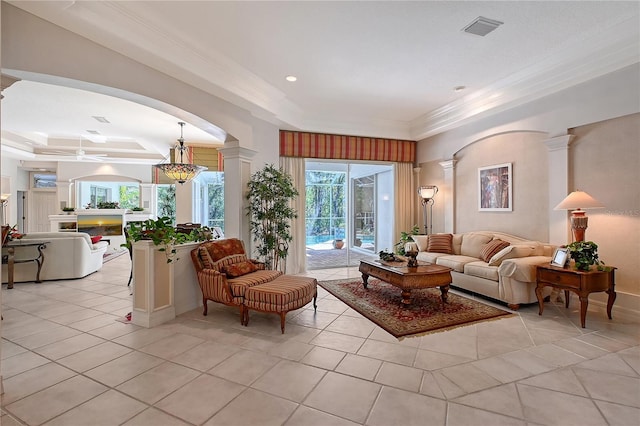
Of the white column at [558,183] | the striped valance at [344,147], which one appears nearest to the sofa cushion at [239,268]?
the striped valance at [344,147]

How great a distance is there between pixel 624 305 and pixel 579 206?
1.33 meters

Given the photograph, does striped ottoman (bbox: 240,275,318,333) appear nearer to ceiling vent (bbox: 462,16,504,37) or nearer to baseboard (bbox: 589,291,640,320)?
ceiling vent (bbox: 462,16,504,37)

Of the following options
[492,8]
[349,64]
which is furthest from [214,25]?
[492,8]

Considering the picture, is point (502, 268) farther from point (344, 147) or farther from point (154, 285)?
point (154, 285)

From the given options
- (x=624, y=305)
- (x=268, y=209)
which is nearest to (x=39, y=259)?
(x=268, y=209)

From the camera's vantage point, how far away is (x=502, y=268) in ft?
13.6

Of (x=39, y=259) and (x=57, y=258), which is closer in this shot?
(x=39, y=259)

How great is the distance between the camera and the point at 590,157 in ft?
13.3

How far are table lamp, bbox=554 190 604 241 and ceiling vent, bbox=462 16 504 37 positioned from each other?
2295 mm

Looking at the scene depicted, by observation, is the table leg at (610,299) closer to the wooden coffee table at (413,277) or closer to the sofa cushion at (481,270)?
the sofa cushion at (481,270)

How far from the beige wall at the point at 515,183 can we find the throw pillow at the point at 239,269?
4.24m

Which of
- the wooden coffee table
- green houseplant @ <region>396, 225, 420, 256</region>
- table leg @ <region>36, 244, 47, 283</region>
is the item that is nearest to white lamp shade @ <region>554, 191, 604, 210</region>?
the wooden coffee table

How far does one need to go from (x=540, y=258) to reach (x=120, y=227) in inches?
450

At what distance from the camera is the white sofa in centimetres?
558
